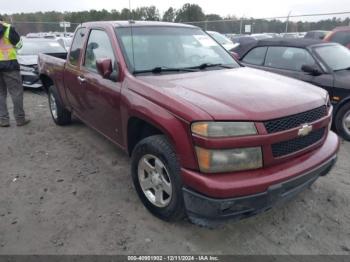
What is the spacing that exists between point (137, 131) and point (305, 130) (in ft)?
5.29

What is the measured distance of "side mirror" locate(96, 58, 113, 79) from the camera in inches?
130

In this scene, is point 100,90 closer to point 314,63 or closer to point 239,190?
point 239,190

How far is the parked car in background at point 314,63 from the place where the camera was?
17.0ft

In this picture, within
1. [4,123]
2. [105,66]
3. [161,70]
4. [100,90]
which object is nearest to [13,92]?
[4,123]

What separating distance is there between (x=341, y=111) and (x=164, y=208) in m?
3.70

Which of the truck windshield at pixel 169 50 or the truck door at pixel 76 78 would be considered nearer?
the truck windshield at pixel 169 50

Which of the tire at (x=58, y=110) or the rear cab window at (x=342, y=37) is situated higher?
the rear cab window at (x=342, y=37)

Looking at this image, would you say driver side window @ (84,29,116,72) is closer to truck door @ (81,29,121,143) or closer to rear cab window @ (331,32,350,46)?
truck door @ (81,29,121,143)

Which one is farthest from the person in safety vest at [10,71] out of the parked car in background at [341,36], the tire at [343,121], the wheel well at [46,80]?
the parked car in background at [341,36]

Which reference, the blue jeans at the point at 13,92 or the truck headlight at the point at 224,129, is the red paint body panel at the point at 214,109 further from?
the blue jeans at the point at 13,92

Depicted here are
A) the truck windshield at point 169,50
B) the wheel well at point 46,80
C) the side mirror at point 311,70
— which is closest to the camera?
the truck windshield at point 169,50

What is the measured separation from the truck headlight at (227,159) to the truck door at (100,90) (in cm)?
137

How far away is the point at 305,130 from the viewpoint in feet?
8.73

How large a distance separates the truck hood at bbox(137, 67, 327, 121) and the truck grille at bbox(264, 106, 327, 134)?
0.04m
